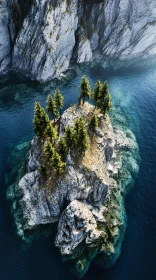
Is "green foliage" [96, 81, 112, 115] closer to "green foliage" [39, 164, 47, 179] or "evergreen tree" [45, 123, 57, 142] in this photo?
"evergreen tree" [45, 123, 57, 142]

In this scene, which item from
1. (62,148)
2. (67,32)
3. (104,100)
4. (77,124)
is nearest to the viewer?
(62,148)

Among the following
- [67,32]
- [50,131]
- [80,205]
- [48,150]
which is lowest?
[80,205]

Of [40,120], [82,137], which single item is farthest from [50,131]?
[82,137]

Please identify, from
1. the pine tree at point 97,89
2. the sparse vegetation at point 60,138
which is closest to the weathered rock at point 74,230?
the sparse vegetation at point 60,138

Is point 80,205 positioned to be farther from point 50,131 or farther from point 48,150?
point 50,131

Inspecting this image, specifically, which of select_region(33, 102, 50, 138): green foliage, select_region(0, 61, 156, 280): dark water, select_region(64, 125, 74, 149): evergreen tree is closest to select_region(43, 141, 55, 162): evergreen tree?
select_region(64, 125, 74, 149): evergreen tree

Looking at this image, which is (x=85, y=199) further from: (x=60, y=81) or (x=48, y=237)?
(x=60, y=81)

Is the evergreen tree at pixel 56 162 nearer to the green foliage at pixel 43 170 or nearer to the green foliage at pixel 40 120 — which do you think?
the green foliage at pixel 43 170
